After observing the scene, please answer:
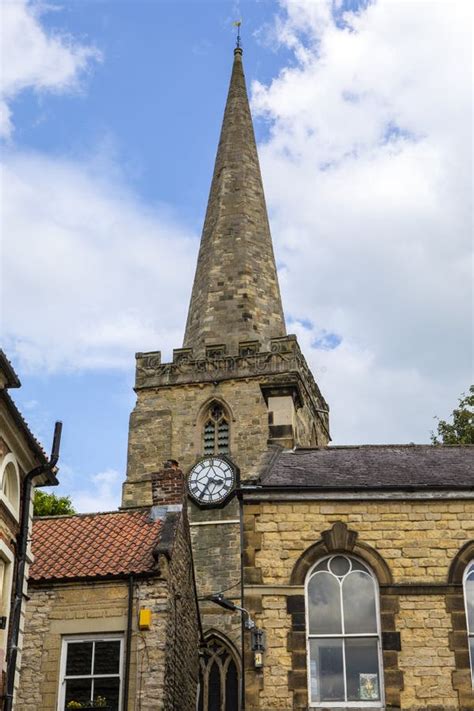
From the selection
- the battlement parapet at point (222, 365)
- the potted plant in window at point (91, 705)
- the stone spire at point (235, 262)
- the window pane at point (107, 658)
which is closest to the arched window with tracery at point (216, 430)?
the battlement parapet at point (222, 365)

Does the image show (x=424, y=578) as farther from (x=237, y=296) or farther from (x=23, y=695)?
(x=237, y=296)

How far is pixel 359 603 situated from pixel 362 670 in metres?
1.03

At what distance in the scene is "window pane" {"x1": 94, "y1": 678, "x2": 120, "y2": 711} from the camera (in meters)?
19.0

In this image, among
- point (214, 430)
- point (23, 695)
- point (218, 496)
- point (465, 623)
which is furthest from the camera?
point (214, 430)

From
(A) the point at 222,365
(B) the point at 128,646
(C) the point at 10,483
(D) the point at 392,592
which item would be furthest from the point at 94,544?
(A) the point at 222,365

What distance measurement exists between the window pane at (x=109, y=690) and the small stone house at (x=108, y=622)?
0.06 feet

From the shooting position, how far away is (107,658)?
19375 mm

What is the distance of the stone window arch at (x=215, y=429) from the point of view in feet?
142

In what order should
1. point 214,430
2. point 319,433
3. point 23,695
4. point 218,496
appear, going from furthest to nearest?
point 319,433, point 214,430, point 218,496, point 23,695

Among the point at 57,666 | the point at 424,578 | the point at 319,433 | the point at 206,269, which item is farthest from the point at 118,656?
the point at 206,269

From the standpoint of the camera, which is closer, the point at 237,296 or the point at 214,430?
the point at 214,430

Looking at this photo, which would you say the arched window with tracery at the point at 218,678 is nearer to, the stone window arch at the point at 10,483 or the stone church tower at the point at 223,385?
the stone church tower at the point at 223,385

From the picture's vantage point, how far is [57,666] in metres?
19.4

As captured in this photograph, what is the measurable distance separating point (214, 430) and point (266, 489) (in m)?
25.7
